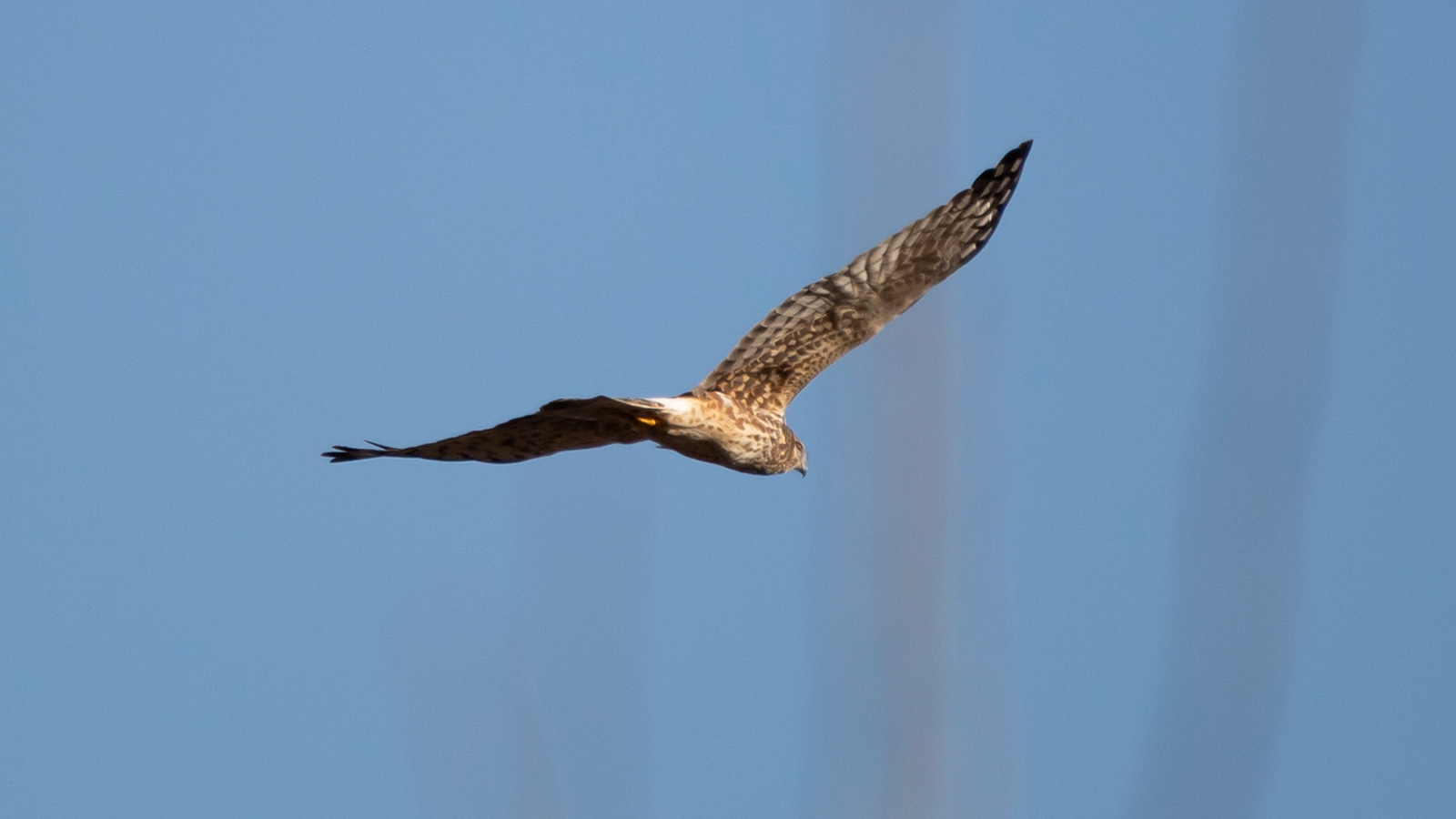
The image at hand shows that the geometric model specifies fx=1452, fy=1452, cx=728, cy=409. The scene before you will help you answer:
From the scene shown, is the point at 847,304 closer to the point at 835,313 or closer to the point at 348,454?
the point at 835,313

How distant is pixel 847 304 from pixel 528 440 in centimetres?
Answer: 230

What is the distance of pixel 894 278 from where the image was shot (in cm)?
850

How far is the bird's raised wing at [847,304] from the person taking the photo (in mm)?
8438

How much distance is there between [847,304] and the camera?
8.49 metres

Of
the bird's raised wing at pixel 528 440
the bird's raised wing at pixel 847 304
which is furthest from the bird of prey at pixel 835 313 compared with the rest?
the bird's raised wing at pixel 528 440

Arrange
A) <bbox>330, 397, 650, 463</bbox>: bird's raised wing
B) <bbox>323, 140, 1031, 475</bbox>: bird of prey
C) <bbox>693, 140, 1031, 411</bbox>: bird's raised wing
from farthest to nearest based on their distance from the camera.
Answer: <bbox>693, 140, 1031, 411</bbox>: bird's raised wing → <bbox>323, 140, 1031, 475</bbox>: bird of prey → <bbox>330, 397, 650, 463</bbox>: bird's raised wing

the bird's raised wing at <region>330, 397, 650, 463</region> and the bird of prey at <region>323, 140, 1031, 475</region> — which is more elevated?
the bird of prey at <region>323, 140, 1031, 475</region>

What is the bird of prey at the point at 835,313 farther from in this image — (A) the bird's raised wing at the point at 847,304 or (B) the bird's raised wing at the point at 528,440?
(B) the bird's raised wing at the point at 528,440

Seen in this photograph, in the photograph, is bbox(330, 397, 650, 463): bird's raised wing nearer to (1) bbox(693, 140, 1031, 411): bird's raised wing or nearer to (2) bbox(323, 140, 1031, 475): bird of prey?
(2) bbox(323, 140, 1031, 475): bird of prey

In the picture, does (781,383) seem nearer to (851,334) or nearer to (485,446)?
(851,334)

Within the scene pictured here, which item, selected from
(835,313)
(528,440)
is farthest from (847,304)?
(528,440)

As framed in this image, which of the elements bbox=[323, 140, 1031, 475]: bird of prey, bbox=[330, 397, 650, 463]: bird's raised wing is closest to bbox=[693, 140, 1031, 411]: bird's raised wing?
bbox=[323, 140, 1031, 475]: bird of prey

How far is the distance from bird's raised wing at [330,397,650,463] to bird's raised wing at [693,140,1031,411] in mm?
1428

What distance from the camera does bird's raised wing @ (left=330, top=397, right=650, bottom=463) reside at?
6.83m
